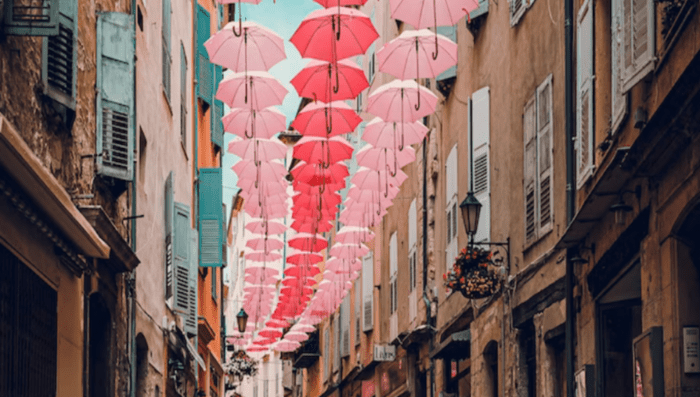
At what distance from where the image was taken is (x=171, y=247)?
2000cm

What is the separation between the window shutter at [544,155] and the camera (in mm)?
14381

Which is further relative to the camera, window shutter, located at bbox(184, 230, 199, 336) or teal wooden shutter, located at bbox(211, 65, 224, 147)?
teal wooden shutter, located at bbox(211, 65, 224, 147)

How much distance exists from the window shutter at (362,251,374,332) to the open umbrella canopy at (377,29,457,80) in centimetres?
1880

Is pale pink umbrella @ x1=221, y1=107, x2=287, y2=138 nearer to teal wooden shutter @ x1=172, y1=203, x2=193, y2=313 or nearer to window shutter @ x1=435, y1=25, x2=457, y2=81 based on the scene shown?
teal wooden shutter @ x1=172, y1=203, x2=193, y2=313

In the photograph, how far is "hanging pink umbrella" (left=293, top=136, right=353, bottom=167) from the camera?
56.9 feet

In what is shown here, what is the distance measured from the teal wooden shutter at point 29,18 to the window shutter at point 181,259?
1163 centimetres

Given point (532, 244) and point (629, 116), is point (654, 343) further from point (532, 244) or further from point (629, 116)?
point (532, 244)

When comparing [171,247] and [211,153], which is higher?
[211,153]

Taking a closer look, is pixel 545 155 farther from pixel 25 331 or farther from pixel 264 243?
pixel 264 243

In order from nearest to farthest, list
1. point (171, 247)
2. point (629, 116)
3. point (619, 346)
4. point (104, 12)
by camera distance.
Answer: point (629, 116)
point (619, 346)
point (104, 12)
point (171, 247)

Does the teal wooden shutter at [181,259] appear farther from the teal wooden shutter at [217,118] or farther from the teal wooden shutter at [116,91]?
the teal wooden shutter at [217,118]

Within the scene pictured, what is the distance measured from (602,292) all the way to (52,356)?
5844mm

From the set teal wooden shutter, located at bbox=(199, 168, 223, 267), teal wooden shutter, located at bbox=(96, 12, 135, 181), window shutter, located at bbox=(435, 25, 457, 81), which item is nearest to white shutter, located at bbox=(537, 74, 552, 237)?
teal wooden shutter, located at bbox=(96, 12, 135, 181)

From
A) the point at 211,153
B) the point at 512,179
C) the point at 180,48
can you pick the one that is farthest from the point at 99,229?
the point at 211,153
